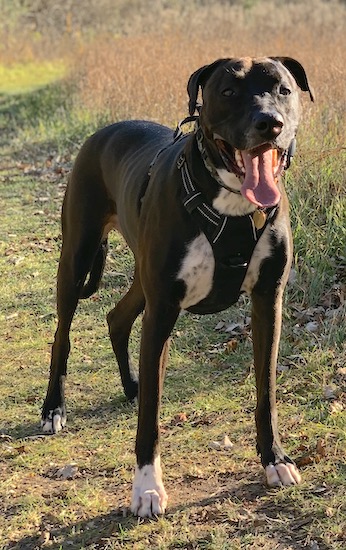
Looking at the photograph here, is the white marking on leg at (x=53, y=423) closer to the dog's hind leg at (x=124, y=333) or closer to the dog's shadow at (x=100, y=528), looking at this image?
the dog's hind leg at (x=124, y=333)

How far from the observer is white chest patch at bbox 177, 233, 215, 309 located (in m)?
3.01

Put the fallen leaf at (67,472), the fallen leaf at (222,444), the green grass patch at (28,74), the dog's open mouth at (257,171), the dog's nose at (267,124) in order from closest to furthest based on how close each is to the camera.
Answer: the dog's nose at (267,124), the dog's open mouth at (257,171), the fallen leaf at (67,472), the fallen leaf at (222,444), the green grass patch at (28,74)

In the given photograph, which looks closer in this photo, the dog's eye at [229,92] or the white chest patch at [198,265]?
the dog's eye at [229,92]

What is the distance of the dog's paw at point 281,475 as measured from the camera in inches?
130

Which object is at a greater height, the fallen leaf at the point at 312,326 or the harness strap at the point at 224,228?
the harness strap at the point at 224,228

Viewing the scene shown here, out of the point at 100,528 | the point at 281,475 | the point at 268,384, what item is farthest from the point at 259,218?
the point at 100,528

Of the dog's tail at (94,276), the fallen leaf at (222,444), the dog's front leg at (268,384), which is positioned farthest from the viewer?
the dog's tail at (94,276)

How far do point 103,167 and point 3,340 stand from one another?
164cm

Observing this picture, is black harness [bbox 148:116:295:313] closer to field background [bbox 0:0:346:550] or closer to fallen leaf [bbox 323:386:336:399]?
field background [bbox 0:0:346:550]

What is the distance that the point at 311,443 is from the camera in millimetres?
3684

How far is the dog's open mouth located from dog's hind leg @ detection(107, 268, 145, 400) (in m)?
1.45

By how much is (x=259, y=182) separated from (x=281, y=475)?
1269 mm

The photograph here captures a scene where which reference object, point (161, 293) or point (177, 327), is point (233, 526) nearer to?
point (161, 293)

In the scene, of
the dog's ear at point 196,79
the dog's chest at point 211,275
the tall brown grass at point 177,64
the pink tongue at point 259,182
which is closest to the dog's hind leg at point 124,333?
the dog's chest at point 211,275
